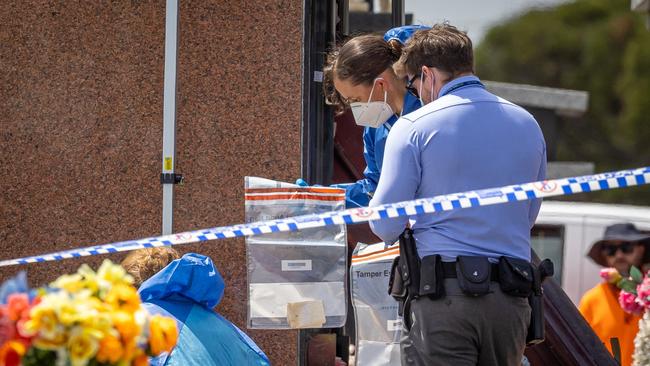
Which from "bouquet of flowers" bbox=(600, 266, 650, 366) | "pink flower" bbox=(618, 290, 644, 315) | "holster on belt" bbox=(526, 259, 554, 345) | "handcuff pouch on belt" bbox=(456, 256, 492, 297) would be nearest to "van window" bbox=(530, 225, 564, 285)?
"bouquet of flowers" bbox=(600, 266, 650, 366)

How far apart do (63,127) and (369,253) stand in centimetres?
153

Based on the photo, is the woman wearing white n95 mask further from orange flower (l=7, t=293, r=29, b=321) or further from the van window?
the van window

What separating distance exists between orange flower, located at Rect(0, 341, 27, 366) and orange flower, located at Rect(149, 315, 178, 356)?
268mm

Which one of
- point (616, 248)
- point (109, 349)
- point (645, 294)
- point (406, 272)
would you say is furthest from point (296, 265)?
point (616, 248)

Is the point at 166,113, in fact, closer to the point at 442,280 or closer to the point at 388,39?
the point at 388,39

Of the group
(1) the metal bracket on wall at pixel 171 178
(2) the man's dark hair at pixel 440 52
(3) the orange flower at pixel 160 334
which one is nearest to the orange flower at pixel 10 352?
(3) the orange flower at pixel 160 334

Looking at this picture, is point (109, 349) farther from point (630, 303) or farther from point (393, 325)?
point (630, 303)

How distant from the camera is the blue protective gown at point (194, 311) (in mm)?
3574

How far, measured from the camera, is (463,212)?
10.2ft

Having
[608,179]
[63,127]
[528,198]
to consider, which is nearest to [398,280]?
[528,198]

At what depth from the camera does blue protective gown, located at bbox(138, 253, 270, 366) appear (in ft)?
11.7

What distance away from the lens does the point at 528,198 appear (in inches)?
122

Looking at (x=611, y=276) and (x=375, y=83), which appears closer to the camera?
(x=375, y=83)

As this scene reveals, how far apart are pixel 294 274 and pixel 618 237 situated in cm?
A: 384
